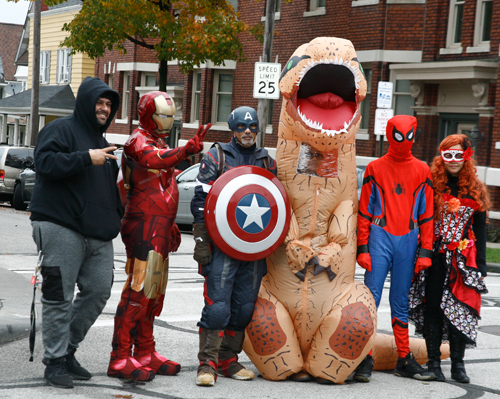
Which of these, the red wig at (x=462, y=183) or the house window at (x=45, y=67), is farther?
the house window at (x=45, y=67)

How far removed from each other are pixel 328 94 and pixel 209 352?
2.04 meters

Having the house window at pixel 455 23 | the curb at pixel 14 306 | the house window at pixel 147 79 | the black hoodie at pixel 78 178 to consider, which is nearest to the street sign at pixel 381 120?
the house window at pixel 455 23

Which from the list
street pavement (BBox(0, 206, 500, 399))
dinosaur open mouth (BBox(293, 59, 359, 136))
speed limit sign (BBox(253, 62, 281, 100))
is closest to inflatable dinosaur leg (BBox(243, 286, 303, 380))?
street pavement (BBox(0, 206, 500, 399))

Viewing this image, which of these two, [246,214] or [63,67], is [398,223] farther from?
[63,67]

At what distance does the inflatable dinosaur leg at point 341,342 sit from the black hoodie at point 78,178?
1656mm

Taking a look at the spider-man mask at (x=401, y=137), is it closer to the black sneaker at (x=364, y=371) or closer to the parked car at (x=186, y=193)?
the black sneaker at (x=364, y=371)

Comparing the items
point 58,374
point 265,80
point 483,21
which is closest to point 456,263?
point 58,374

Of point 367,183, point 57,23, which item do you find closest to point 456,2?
point 367,183

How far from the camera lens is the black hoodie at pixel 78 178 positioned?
4.58 metres

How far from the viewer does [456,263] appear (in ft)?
17.8

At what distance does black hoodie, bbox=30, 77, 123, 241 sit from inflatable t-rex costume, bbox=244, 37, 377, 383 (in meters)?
1.27

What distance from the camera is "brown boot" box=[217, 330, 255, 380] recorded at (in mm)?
5184

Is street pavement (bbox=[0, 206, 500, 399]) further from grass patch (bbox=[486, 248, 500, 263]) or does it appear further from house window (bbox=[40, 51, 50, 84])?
house window (bbox=[40, 51, 50, 84])

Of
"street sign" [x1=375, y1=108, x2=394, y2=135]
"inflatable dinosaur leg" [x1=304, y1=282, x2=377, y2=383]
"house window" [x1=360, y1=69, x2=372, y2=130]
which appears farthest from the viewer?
"house window" [x1=360, y1=69, x2=372, y2=130]
